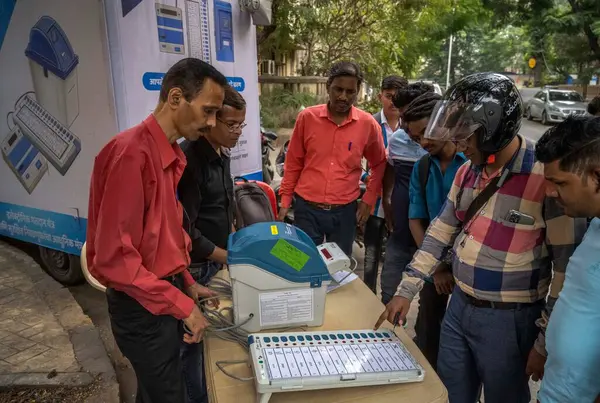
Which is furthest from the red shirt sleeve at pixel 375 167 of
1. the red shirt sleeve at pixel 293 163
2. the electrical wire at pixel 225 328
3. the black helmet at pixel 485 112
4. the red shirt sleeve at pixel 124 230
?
the red shirt sleeve at pixel 124 230

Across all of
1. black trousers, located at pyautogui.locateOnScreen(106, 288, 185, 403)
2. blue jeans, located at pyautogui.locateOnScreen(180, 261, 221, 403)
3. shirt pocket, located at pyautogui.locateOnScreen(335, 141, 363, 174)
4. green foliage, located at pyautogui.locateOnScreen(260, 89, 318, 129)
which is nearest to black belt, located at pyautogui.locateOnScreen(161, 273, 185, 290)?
black trousers, located at pyautogui.locateOnScreen(106, 288, 185, 403)

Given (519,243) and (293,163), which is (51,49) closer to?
(293,163)

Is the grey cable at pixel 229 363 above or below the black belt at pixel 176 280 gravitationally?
below

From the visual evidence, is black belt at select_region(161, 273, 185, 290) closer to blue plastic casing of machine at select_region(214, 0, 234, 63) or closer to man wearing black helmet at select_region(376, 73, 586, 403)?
man wearing black helmet at select_region(376, 73, 586, 403)

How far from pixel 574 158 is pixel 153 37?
2.38m

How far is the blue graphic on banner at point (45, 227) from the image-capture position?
308 centimetres

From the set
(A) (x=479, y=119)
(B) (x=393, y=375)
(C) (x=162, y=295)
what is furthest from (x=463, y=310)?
(C) (x=162, y=295)

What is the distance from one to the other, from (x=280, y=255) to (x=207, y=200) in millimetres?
641

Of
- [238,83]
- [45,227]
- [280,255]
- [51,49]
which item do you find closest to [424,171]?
[280,255]

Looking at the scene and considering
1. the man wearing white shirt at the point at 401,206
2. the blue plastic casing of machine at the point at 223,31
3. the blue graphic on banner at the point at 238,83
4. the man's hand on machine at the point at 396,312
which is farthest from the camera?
the blue graphic on banner at the point at 238,83

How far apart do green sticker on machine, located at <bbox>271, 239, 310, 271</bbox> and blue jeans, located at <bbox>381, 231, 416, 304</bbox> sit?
1192mm

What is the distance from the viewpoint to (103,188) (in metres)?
1.37

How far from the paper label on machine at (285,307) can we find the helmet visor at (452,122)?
717 mm

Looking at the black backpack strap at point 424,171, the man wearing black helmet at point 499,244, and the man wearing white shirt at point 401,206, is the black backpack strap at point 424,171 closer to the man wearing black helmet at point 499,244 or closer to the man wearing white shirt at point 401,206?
the man wearing white shirt at point 401,206
